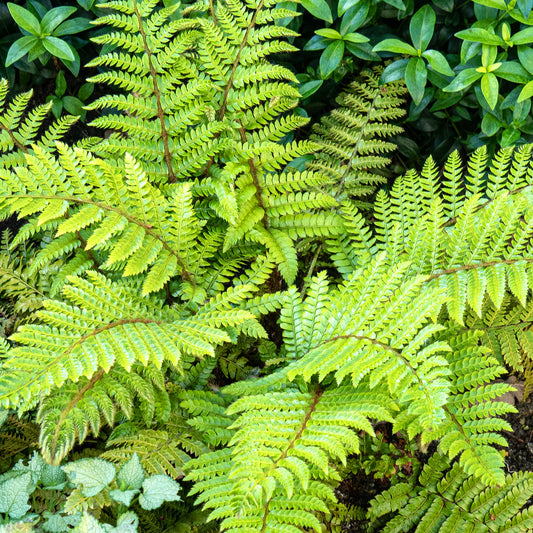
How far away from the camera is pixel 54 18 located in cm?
275

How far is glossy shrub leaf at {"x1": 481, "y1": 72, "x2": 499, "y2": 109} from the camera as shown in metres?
2.39

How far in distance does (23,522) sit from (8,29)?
275cm

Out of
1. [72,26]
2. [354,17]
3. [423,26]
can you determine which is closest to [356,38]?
[354,17]

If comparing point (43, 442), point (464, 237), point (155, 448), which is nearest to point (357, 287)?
point (464, 237)

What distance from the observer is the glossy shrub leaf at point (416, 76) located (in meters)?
2.55

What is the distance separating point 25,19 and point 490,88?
2.38 meters

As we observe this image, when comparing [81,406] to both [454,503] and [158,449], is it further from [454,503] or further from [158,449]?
[454,503]

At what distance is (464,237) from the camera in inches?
89.3

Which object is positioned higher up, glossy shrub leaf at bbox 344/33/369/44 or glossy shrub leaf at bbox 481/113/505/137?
glossy shrub leaf at bbox 344/33/369/44

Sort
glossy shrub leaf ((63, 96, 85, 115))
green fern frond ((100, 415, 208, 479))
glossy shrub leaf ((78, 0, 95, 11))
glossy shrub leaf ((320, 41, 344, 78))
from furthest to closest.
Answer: glossy shrub leaf ((63, 96, 85, 115)), glossy shrub leaf ((78, 0, 95, 11)), glossy shrub leaf ((320, 41, 344, 78)), green fern frond ((100, 415, 208, 479))

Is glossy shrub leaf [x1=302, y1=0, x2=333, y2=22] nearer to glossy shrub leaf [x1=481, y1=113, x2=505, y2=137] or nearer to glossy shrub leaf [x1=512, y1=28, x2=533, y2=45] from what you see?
glossy shrub leaf [x1=512, y1=28, x2=533, y2=45]

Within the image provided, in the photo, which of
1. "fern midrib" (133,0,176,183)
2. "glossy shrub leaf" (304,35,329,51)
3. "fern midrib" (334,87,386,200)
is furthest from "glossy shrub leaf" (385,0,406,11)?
"fern midrib" (133,0,176,183)

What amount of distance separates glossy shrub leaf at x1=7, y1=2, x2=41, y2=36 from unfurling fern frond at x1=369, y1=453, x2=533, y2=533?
2.95m

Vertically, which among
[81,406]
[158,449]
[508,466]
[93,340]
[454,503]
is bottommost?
[508,466]
